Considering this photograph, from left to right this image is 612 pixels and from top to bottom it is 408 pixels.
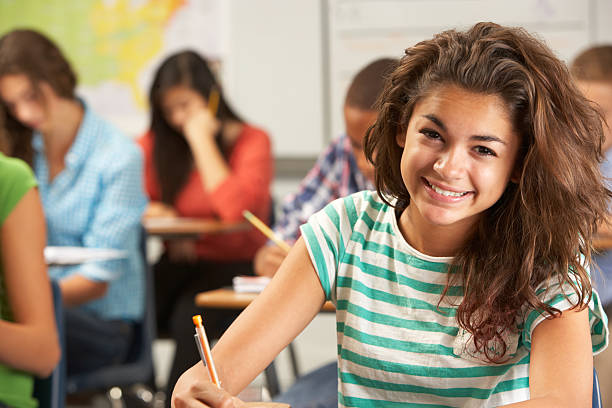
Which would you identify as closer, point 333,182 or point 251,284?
point 251,284

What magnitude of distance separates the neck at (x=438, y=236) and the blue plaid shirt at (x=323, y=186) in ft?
3.73

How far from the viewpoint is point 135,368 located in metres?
2.57

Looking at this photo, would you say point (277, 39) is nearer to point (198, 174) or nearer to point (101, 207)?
point (198, 174)

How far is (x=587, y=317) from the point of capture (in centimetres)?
112

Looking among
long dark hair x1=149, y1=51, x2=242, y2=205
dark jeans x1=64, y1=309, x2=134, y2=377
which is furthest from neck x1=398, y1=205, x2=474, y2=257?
long dark hair x1=149, y1=51, x2=242, y2=205

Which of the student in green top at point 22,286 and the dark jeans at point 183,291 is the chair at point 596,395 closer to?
the student in green top at point 22,286

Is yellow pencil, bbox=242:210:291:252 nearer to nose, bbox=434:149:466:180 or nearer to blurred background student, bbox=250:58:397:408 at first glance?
blurred background student, bbox=250:58:397:408

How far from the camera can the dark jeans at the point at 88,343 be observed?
8.14 feet

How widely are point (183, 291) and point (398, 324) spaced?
2.24 meters

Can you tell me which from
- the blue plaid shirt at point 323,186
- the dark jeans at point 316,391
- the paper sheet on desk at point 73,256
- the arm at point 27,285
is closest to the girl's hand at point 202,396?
the arm at point 27,285

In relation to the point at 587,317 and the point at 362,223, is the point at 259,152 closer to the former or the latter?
the point at 362,223

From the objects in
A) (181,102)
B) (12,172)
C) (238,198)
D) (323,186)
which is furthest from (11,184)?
(181,102)

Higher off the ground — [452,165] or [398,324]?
[452,165]

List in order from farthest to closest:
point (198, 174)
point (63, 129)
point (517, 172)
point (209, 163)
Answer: point (198, 174), point (209, 163), point (63, 129), point (517, 172)
